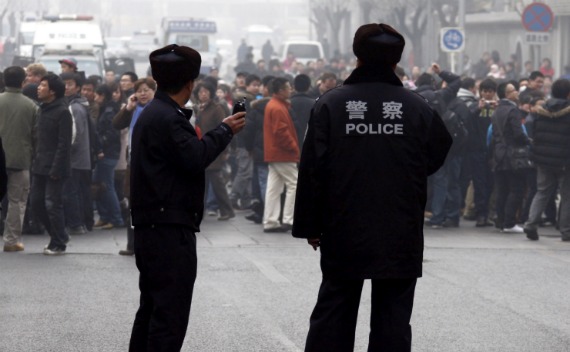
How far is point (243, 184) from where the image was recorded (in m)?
17.7

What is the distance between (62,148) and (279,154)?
10.6 ft

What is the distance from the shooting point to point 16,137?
12.8m

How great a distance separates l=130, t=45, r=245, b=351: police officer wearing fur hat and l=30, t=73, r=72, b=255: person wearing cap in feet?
20.7

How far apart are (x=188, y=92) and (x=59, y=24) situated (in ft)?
100

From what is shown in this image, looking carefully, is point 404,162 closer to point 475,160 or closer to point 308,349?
point 308,349

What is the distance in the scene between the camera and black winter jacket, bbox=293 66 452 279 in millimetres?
5984

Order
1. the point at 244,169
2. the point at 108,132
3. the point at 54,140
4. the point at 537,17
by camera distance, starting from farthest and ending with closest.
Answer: the point at 537,17 → the point at 244,169 → the point at 108,132 → the point at 54,140

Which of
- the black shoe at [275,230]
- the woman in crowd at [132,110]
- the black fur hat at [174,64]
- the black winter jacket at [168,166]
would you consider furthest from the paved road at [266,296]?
the black fur hat at [174,64]

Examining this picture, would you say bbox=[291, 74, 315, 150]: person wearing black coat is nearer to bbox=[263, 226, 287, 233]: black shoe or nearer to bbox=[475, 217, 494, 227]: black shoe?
bbox=[263, 226, 287, 233]: black shoe

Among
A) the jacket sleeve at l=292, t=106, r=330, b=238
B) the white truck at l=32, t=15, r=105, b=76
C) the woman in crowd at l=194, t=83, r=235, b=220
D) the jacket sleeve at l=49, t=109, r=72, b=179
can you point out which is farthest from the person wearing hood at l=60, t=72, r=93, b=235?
the white truck at l=32, t=15, r=105, b=76

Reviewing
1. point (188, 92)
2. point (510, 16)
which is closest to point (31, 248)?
point (188, 92)

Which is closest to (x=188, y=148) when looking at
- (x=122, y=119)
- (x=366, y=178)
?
(x=366, y=178)

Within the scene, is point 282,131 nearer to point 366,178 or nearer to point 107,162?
point 107,162

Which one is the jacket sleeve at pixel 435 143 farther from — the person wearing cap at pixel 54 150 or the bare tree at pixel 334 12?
the bare tree at pixel 334 12
